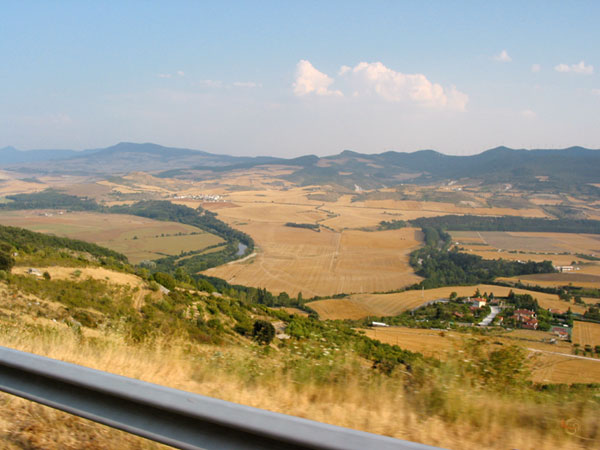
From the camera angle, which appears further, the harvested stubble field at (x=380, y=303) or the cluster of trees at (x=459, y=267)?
the cluster of trees at (x=459, y=267)

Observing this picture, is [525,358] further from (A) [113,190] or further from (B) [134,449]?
(A) [113,190]

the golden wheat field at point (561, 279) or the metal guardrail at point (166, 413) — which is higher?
the metal guardrail at point (166, 413)

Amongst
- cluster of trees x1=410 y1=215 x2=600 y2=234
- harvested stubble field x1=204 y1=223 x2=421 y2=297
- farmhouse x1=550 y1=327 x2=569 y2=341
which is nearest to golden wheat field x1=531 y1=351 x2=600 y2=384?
farmhouse x1=550 y1=327 x2=569 y2=341

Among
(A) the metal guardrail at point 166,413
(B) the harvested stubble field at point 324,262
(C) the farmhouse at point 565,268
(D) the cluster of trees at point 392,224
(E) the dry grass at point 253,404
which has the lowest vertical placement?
(B) the harvested stubble field at point 324,262

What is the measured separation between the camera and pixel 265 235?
3027 inches

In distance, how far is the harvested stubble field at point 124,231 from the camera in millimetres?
59787

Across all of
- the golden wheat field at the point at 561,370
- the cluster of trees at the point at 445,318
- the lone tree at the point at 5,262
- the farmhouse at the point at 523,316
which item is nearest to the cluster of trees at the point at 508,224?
the cluster of trees at the point at 445,318

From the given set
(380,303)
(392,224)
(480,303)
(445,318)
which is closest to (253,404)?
(445,318)

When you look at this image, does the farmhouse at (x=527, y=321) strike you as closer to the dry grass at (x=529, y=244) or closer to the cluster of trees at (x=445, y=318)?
the cluster of trees at (x=445, y=318)

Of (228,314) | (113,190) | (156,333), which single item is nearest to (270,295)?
(228,314)

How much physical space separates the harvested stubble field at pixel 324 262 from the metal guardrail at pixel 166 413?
41.1 m

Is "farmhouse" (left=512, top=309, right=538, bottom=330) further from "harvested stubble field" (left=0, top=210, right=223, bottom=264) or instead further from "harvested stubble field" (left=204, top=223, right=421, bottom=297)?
"harvested stubble field" (left=0, top=210, right=223, bottom=264)

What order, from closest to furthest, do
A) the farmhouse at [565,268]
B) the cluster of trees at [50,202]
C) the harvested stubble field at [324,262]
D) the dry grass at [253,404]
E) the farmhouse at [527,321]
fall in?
the dry grass at [253,404], the farmhouse at [527,321], the harvested stubble field at [324,262], the farmhouse at [565,268], the cluster of trees at [50,202]

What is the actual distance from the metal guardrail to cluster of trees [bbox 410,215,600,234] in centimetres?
8914
